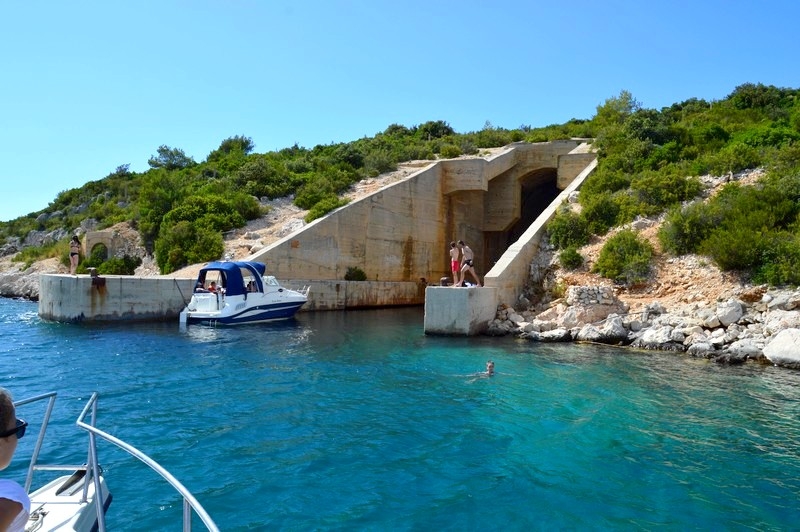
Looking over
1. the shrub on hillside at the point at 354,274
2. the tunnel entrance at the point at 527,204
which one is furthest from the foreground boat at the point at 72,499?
the tunnel entrance at the point at 527,204

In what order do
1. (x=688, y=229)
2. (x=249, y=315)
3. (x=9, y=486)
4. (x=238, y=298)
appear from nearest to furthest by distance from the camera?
1. (x=9, y=486)
2. (x=688, y=229)
3. (x=238, y=298)
4. (x=249, y=315)

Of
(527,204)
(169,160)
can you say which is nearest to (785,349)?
(527,204)

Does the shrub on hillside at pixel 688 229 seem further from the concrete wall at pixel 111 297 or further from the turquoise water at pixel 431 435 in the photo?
the concrete wall at pixel 111 297

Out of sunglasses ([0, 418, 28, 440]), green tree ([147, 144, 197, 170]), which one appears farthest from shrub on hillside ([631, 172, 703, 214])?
green tree ([147, 144, 197, 170])

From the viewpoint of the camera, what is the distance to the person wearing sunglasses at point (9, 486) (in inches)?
85.4

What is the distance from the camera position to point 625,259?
1886 cm

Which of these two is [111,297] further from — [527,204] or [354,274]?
[527,204]

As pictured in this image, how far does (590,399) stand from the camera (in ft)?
34.4

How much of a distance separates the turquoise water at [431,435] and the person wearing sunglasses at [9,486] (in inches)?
147

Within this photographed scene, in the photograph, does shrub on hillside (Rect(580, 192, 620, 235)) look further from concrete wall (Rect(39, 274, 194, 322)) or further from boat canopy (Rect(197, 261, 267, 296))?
concrete wall (Rect(39, 274, 194, 322))

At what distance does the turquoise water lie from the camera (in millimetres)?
6121

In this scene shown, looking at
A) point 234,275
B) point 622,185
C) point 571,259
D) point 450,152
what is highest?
point 450,152

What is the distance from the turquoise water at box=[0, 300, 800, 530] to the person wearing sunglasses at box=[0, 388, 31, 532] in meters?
3.74

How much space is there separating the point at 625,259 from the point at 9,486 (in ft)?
62.8
